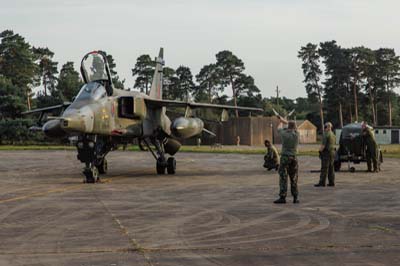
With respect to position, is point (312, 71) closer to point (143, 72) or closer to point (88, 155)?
point (143, 72)

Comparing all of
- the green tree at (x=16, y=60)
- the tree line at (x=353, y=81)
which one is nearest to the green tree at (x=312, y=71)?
the tree line at (x=353, y=81)

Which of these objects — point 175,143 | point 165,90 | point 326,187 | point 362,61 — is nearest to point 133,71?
point 165,90

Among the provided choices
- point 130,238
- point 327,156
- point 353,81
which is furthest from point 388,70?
point 130,238

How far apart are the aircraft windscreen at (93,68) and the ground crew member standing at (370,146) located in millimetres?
10531

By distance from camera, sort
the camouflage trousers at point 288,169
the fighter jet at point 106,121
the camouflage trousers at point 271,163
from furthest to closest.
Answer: the camouflage trousers at point 271,163 < the fighter jet at point 106,121 < the camouflage trousers at point 288,169

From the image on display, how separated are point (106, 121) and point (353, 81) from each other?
262 ft

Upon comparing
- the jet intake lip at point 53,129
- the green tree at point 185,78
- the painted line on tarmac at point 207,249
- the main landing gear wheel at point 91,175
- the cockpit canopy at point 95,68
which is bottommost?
the painted line on tarmac at point 207,249

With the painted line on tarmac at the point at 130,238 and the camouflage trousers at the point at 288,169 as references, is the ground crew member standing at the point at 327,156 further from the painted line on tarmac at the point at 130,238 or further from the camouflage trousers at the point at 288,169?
the painted line on tarmac at the point at 130,238

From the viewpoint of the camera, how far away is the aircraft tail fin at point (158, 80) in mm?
26781

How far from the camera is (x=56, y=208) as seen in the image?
12156 millimetres

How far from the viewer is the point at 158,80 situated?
90.3 ft

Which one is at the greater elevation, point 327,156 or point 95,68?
point 95,68

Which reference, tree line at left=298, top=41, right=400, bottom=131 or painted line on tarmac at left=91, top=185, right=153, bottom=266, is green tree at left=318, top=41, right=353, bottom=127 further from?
painted line on tarmac at left=91, top=185, right=153, bottom=266

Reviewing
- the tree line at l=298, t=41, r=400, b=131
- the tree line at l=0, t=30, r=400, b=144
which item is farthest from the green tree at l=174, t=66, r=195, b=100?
the tree line at l=298, t=41, r=400, b=131
